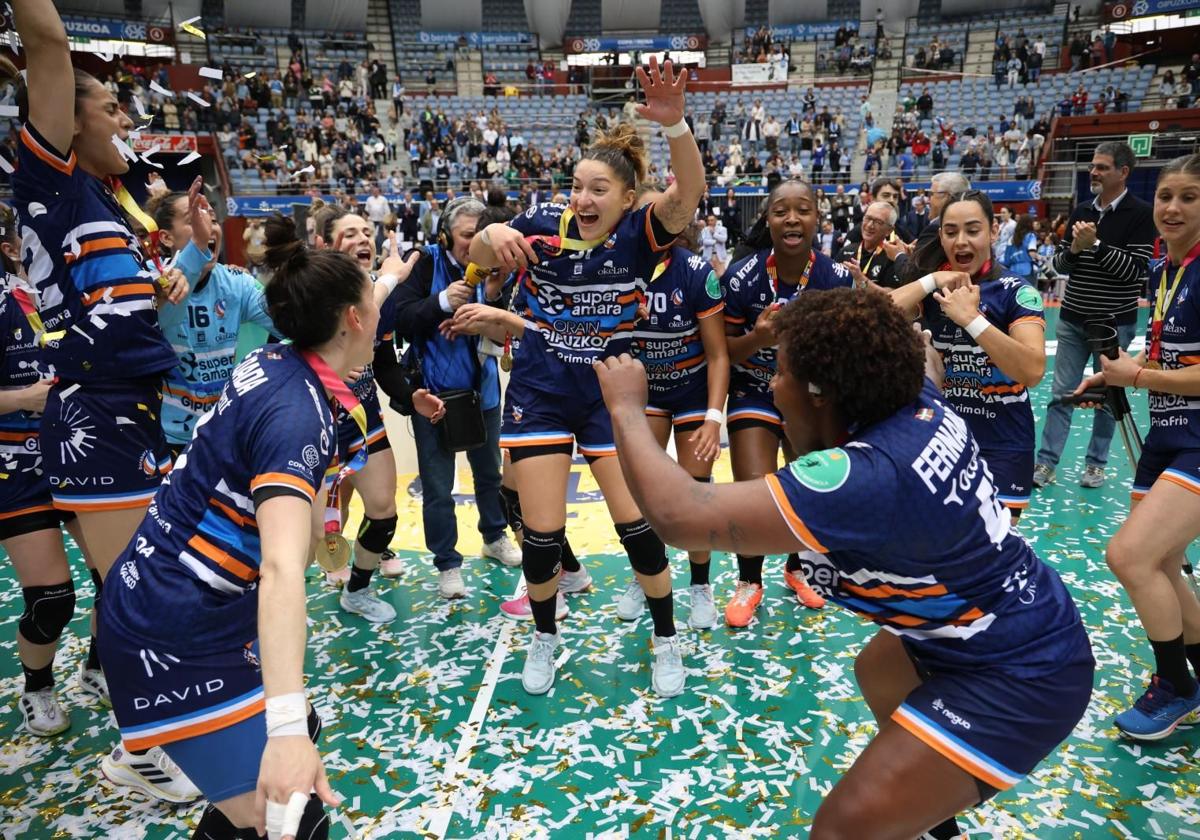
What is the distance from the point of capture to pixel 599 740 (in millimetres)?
2996

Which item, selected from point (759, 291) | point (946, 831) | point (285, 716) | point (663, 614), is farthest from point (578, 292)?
point (946, 831)

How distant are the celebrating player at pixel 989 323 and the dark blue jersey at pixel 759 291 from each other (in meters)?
0.56

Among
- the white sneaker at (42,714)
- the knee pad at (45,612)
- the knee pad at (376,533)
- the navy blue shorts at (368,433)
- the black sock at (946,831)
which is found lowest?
the white sneaker at (42,714)

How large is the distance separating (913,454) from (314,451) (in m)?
1.37

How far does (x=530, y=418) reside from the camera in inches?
131

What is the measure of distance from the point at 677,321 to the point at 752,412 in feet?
1.97

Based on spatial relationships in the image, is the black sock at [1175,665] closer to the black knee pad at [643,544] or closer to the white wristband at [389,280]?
the black knee pad at [643,544]

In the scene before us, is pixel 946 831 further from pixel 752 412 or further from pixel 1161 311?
pixel 1161 311

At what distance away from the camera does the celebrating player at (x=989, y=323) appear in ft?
10.1

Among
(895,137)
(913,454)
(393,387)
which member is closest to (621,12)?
(895,137)

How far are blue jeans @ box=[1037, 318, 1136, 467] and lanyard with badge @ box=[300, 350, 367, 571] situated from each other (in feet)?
15.4

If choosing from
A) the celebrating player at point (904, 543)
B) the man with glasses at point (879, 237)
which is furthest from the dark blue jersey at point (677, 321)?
the celebrating player at point (904, 543)

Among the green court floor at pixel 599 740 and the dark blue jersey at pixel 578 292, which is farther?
the dark blue jersey at pixel 578 292

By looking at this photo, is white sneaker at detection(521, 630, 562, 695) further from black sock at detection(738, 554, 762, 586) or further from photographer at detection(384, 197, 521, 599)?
black sock at detection(738, 554, 762, 586)
